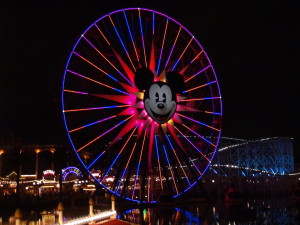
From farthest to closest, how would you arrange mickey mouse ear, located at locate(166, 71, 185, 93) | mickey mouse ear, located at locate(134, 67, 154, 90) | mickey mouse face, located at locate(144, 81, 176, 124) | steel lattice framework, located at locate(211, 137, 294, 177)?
steel lattice framework, located at locate(211, 137, 294, 177)
mickey mouse ear, located at locate(166, 71, 185, 93)
mickey mouse face, located at locate(144, 81, 176, 124)
mickey mouse ear, located at locate(134, 67, 154, 90)

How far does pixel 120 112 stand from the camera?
2334 cm

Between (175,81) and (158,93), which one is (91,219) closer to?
(158,93)

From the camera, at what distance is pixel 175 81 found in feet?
83.3

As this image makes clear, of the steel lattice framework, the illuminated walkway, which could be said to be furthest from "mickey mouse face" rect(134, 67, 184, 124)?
the steel lattice framework

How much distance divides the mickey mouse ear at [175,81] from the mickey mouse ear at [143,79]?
1773 millimetres

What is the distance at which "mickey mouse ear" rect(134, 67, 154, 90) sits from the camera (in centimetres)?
2352

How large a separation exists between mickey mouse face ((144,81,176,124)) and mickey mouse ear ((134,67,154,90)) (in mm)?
350

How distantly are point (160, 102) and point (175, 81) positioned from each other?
6.32ft

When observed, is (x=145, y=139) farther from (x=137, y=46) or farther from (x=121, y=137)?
(x=137, y=46)

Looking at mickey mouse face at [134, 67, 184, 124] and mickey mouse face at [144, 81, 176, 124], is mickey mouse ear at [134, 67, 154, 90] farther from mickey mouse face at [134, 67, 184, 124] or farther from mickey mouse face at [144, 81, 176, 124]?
mickey mouse face at [144, 81, 176, 124]

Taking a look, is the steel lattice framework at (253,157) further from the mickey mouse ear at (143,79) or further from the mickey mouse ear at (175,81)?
the mickey mouse ear at (143,79)

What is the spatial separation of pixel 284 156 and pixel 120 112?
4414 centimetres

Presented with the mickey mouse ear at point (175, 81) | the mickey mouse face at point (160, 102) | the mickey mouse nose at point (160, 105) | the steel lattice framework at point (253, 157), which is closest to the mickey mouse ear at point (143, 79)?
the mickey mouse face at point (160, 102)

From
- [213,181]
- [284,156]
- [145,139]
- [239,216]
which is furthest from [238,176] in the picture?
[239,216]
